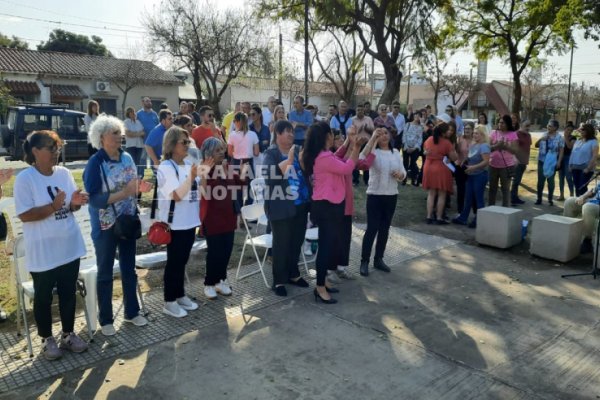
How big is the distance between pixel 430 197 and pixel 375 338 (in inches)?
195

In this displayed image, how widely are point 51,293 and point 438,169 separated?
259 inches

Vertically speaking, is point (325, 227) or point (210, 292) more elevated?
point (325, 227)

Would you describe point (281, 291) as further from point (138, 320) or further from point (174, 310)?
point (138, 320)

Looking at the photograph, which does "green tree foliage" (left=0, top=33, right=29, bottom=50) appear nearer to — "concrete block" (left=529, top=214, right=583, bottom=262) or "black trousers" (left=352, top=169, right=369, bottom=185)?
"black trousers" (left=352, top=169, right=369, bottom=185)

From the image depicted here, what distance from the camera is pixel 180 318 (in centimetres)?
464

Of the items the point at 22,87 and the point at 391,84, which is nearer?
the point at 391,84

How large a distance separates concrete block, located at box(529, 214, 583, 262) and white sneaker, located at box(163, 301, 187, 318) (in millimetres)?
4926

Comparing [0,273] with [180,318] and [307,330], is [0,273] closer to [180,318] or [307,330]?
[180,318]

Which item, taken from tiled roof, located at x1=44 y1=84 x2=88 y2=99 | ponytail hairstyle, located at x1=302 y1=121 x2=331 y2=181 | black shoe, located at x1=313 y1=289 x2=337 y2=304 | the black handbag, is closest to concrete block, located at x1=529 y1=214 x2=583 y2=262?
black shoe, located at x1=313 y1=289 x2=337 y2=304

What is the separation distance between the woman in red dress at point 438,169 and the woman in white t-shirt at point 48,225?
624 centimetres

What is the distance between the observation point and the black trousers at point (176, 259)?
456 cm

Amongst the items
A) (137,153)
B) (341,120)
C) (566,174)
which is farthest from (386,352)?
(566,174)

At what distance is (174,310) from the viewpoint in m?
4.68

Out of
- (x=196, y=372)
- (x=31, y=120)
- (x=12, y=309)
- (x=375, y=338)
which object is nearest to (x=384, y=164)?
(x=375, y=338)
